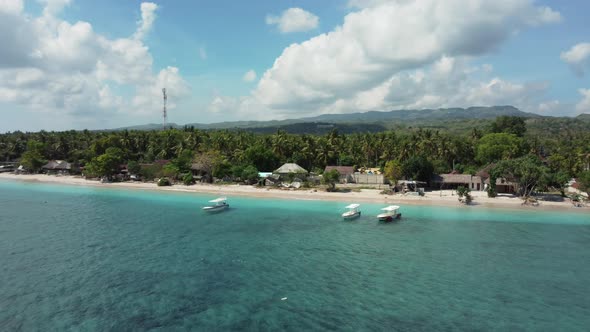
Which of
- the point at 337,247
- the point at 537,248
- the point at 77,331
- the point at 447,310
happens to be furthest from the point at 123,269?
the point at 537,248

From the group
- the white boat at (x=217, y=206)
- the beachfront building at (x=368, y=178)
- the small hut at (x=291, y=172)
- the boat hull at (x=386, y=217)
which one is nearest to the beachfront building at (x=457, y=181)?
the beachfront building at (x=368, y=178)

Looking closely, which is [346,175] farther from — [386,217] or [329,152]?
[386,217]

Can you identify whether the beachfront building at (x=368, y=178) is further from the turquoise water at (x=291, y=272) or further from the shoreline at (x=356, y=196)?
the turquoise water at (x=291, y=272)

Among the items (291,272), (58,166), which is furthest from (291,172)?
(58,166)

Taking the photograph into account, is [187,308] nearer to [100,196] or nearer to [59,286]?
[59,286]

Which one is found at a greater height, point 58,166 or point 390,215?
point 58,166

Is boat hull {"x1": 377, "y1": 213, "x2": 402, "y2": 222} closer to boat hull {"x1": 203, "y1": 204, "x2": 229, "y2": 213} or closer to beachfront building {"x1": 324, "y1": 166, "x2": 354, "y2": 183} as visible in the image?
boat hull {"x1": 203, "y1": 204, "x2": 229, "y2": 213}
